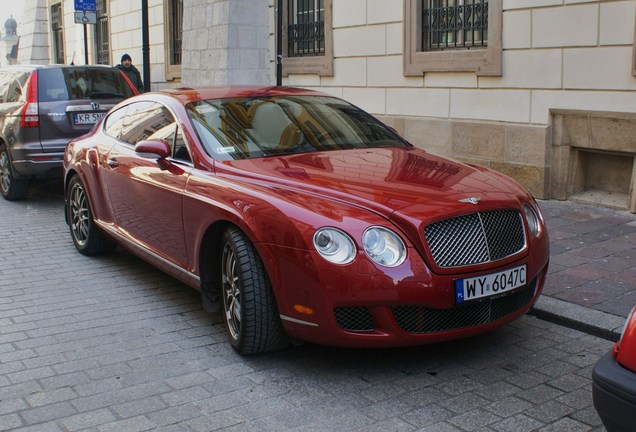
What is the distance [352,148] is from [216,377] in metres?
1.89

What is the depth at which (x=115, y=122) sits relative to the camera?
689 cm

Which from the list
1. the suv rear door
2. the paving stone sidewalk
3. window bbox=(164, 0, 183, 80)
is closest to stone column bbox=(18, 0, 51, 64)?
window bbox=(164, 0, 183, 80)

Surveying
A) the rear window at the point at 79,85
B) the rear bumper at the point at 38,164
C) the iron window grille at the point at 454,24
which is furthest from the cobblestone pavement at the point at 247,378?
the iron window grille at the point at 454,24

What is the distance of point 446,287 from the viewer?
407 cm

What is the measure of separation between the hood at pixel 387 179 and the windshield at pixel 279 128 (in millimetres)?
167

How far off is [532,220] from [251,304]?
1710 mm

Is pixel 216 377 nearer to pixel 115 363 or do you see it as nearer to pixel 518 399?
pixel 115 363

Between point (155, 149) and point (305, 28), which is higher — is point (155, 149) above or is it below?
below

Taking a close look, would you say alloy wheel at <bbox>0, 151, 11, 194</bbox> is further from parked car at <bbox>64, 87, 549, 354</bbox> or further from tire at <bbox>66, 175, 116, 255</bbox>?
parked car at <bbox>64, 87, 549, 354</bbox>

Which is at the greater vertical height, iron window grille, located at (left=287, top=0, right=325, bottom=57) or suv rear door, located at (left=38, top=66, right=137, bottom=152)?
iron window grille, located at (left=287, top=0, right=325, bottom=57)

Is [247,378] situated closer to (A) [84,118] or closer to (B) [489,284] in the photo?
(B) [489,284]

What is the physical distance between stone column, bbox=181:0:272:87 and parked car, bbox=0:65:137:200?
11.2 ft


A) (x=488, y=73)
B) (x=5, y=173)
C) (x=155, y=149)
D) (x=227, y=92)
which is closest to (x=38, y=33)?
(x=5, y=173)

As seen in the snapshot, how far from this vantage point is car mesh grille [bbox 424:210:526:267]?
4113mm
